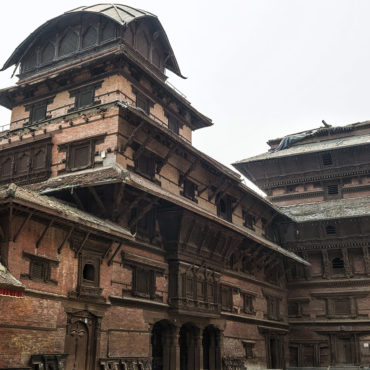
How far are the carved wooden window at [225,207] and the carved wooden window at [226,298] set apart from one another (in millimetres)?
3930

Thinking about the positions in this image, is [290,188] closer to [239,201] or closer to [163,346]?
[239,201]

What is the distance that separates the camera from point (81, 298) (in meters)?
17.1

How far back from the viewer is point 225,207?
28.9 metres

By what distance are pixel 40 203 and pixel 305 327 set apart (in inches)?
939

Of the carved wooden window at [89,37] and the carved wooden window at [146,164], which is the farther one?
the carved wooden window at [89,37]

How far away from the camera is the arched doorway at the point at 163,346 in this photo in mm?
21219

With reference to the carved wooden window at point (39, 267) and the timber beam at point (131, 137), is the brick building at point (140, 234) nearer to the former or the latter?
the carved wooden window at point (39, 267)

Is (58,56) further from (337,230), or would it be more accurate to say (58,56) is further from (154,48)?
(337,230)

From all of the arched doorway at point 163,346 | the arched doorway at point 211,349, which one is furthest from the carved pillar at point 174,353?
the arched doorway at point 211,349

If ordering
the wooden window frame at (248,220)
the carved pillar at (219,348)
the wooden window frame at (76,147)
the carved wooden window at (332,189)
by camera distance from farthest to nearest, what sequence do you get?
1. the carved wooden window at (332,189)
2. the wooden window frame at (248,220)
3. the carved pillar at (219,348)
4. the wooden window frame at (76,147)

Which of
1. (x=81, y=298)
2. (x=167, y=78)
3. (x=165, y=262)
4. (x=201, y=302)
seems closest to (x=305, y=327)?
(x=201, y=302)

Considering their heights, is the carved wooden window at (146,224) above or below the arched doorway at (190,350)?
above

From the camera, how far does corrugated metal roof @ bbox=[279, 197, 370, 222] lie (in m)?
33.3

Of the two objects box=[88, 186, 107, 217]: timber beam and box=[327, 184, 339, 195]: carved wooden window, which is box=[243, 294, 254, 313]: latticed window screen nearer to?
box=[327, 184, 339, 195]: carved wooden window
